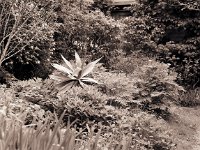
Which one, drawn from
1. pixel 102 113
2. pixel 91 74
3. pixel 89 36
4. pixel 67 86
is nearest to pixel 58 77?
pixel 67 86

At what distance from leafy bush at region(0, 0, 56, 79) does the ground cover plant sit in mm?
24

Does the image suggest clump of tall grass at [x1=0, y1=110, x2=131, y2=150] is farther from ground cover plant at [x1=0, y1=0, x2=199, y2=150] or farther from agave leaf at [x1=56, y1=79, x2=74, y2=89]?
agave leaf at [x1=56, y1=79, x2=74, y2=89]

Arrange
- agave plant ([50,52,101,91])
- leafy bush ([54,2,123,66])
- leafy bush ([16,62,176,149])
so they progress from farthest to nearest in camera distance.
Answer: leafy bush ([54,2,123,66]) → agave plant ([50,52,101,91]) → leafy bush ([16,62,176,149])

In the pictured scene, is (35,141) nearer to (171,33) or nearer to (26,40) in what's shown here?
(26,40)

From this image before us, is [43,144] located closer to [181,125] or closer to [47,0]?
[181,125]


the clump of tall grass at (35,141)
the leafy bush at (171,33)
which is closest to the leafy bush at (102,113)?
the clump of tall grass at (35,141)

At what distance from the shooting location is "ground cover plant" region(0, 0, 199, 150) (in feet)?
20.5

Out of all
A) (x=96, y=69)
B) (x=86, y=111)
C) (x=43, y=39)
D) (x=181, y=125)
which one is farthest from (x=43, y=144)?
(x=43, y=39)

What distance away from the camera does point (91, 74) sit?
8.55 m

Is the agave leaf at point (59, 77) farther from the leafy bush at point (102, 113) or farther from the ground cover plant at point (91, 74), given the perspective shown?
the leafy bush at point (102, 113)

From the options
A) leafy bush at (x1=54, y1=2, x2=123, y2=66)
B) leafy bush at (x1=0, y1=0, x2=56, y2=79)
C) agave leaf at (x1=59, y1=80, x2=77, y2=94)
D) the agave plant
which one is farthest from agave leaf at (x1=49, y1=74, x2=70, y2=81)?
leafy bush at (x1=54, y1=2, x2=123, y2=66)

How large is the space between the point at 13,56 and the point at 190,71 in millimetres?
5178

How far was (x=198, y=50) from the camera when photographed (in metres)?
12.6

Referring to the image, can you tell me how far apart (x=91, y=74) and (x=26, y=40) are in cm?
221
